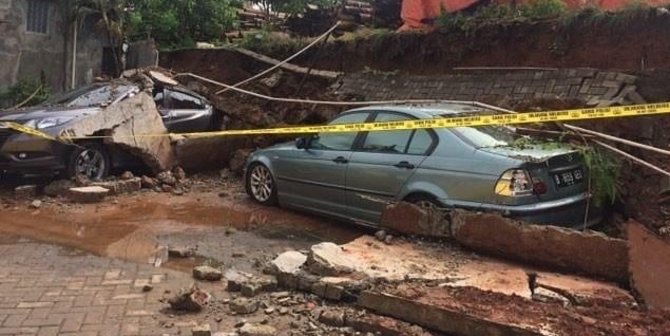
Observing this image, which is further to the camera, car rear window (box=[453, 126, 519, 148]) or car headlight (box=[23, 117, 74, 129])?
car headlight (box=[23, 117, 74, 129])

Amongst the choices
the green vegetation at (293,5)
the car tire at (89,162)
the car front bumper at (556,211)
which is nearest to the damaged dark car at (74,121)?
the car tire at (89,162)

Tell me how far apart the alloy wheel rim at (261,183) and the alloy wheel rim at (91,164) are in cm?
252

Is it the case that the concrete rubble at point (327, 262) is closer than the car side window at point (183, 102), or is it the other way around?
the concrete rubble at point (327, 262)

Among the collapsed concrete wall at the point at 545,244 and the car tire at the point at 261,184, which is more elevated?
the collapsed concrete wall at the point at 545,244

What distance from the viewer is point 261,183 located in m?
8.68

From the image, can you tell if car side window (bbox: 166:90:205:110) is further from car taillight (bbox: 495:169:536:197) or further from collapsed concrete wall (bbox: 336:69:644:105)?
car taillight (bbox: 495:169:536:197)

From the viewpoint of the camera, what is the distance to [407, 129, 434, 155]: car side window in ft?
21.1

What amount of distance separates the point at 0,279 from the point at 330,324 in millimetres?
2931

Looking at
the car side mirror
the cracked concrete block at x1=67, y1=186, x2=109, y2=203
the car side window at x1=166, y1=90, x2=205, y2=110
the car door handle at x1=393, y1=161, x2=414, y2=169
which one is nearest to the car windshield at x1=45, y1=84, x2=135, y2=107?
the car side window at x1=166, y1=90, x2=205, y2=110

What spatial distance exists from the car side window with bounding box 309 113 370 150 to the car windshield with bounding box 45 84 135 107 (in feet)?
12.7

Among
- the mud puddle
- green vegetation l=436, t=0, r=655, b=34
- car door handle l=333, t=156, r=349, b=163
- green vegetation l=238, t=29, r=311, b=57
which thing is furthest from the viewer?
green vegetation l=238, t=29, r=311, b=57

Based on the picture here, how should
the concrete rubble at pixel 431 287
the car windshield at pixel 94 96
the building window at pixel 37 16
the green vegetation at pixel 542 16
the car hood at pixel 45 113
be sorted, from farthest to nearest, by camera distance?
the building window at pixel 37 16, the car windshield at pixel 94 96, the car hood at pixel 45 113, the green vegetation at pixel 542 16, the concrete rubble at pixel 431 287

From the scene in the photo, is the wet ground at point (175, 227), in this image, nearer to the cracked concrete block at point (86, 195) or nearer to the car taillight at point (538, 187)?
the cracked concrete block at point (86, 195)

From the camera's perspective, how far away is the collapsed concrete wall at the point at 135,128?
916cm
